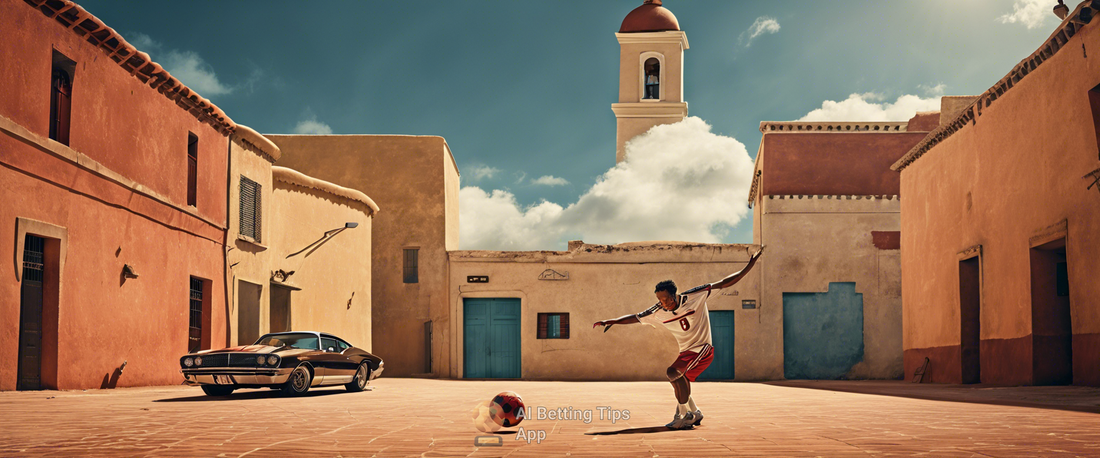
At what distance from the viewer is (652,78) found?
41.4 meters

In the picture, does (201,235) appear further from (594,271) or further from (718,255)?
(718,255)

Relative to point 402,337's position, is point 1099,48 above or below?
above

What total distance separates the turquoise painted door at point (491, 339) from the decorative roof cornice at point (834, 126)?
988 centimetres

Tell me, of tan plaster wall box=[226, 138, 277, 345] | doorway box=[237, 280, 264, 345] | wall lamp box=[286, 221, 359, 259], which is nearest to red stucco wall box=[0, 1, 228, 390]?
tan plaster wall box=[226, 138, 277, 345]

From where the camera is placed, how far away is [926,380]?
20828 mm

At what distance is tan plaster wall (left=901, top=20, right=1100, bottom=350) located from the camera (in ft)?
44.4

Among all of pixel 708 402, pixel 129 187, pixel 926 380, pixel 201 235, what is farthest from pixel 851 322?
pixel 129 187

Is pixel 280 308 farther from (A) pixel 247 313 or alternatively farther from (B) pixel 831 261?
(B) pixel 831 261

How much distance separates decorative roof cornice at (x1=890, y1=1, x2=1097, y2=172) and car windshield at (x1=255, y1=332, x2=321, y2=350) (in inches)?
485

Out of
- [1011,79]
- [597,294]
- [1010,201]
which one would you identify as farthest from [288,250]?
[1011,79]

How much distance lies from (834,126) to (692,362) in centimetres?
2255

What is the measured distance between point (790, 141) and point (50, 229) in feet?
69.8

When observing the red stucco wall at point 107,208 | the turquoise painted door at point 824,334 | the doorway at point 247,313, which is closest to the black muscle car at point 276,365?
the red stucco wall at point 107,208

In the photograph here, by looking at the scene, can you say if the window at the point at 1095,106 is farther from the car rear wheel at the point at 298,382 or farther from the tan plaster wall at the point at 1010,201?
the car rear wheel at the point at 298,382
